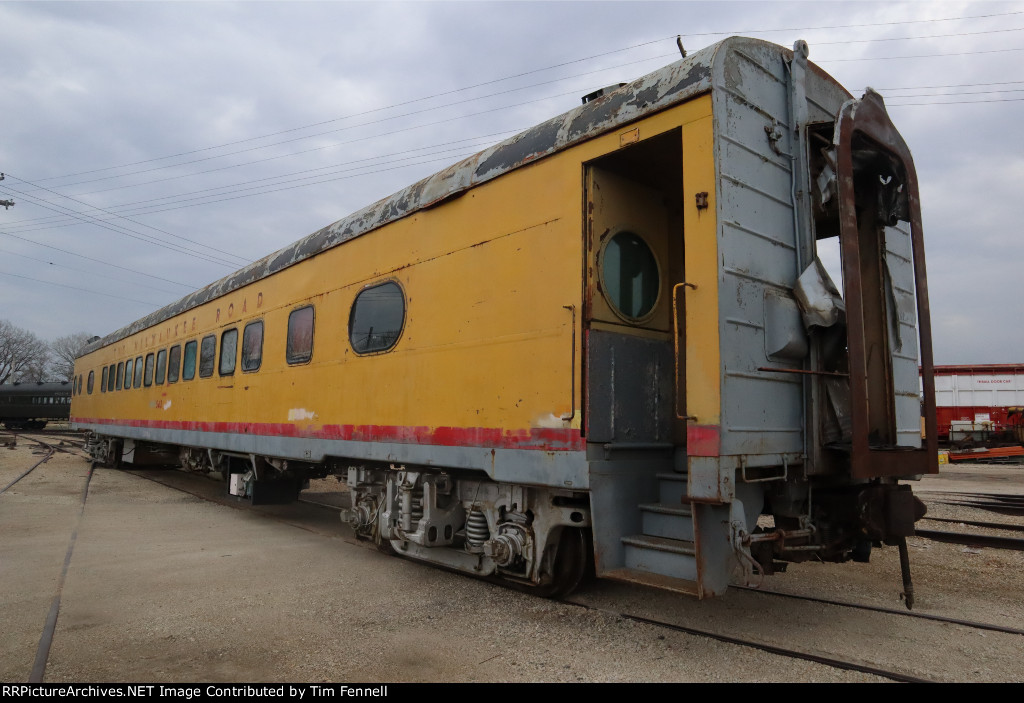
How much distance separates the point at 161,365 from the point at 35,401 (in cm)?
3342

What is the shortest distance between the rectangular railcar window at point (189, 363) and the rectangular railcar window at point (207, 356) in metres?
0.36

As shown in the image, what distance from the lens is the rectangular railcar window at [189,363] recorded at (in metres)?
11.2

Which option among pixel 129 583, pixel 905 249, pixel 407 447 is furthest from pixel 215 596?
pixel 905 249

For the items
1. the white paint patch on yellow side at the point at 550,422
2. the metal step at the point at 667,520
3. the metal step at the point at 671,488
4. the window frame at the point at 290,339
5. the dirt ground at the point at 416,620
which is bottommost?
the dirt ground at the point at 416,620

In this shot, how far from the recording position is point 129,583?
18.2 feet

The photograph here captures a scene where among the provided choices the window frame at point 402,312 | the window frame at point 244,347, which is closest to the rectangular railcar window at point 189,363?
the window frame at point 244,347

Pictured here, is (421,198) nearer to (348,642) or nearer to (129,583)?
(348,642)

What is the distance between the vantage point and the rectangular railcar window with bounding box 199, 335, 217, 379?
10.4 m

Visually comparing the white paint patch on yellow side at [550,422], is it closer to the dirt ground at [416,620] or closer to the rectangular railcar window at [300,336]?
the dirt ground at [416,620]

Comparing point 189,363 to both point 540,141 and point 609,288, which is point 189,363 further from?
point 609,288

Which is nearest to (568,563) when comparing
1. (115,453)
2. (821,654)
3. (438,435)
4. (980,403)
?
(438,435)

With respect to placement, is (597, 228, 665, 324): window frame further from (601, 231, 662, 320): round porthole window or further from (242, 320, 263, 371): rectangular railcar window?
(242, 320, 263, 371): rectangular railcar window

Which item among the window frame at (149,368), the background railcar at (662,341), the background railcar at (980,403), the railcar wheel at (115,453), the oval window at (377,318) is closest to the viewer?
the background railcar at (662,341)
